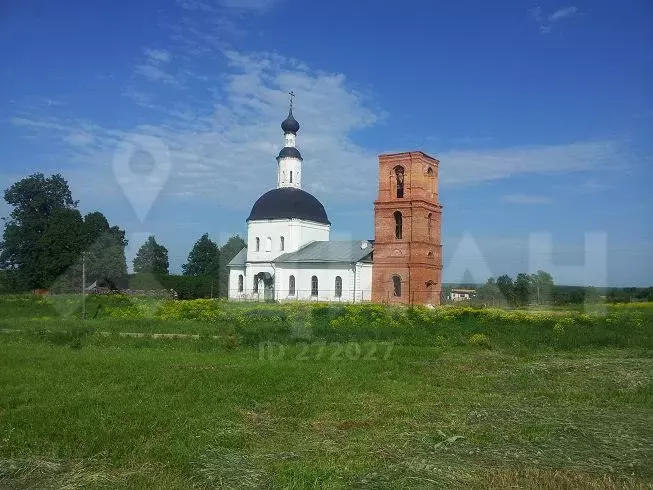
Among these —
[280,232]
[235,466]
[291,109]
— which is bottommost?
[235,466]

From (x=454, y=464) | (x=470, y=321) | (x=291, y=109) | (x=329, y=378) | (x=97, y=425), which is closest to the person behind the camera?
(x=454, y=464)

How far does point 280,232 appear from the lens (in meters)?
44.9

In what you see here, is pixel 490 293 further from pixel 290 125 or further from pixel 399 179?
pixel 290 125

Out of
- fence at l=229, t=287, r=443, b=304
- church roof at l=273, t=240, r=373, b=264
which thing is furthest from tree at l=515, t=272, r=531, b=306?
church roof at l=273, t=240, r=373, b=264

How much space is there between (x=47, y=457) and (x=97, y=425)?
1.29 metres

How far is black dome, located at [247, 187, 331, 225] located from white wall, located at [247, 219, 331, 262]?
15.3 inches

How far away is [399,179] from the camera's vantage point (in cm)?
3859

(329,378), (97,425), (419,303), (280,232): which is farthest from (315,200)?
(97,425)

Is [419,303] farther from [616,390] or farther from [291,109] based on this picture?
[616,390]

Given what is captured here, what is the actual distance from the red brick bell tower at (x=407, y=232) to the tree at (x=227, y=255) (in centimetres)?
1663

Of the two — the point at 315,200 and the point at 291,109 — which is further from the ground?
the point at 291,109

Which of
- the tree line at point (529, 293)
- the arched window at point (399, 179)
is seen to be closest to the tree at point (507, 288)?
the tree line at point (529, 293)

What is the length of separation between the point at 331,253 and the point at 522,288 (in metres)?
12.5

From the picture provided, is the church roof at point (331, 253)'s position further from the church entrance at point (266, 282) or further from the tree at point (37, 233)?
the tree at point (37, 233)
